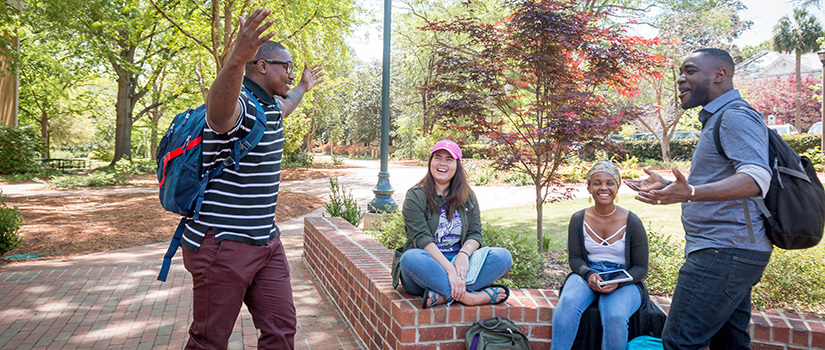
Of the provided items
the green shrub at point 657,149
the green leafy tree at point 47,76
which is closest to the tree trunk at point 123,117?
the green leafy tree at point 47,76

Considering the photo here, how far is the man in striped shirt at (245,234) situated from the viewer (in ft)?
7.77

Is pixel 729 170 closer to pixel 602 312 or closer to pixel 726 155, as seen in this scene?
pixel 726 155

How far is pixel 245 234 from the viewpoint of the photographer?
242 cm

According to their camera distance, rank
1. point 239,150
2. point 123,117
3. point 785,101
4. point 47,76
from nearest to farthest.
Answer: point 239,150 → point 123,117 → point 47,76 → point 785,101

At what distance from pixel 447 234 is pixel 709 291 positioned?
1567 mm

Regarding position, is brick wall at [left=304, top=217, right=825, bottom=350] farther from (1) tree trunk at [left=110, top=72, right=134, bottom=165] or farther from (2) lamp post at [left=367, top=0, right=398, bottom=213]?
(1) tree trunk at [left=110, top=72, right=134, bottom=165]

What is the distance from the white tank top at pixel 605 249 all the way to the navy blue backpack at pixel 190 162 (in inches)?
83.0

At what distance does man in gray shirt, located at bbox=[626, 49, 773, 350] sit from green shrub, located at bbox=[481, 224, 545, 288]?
2233 mm

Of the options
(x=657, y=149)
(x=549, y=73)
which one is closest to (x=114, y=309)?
(x=549, y=73)

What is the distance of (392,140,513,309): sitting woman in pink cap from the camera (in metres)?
3.02

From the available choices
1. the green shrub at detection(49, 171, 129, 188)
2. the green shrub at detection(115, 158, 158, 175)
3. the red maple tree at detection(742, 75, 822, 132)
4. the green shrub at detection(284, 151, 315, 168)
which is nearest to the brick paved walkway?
the green shrub at detection(49, 171, 129, 188)

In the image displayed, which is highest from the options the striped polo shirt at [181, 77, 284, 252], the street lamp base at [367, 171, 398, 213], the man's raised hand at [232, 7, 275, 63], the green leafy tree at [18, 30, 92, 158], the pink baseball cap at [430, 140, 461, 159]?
the green leafy tree at [18, 30, 92, 158]

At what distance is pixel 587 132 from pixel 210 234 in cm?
399

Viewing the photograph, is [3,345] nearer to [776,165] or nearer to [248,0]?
[776,165]
